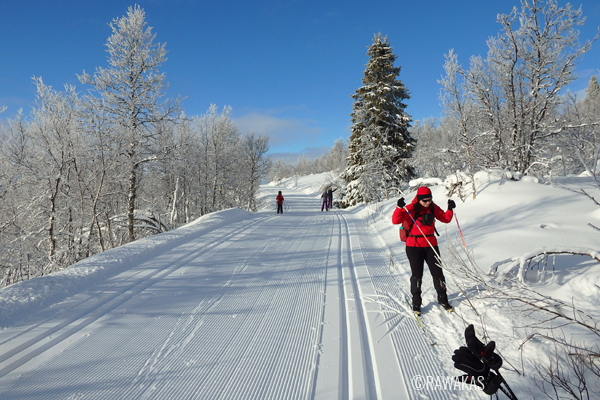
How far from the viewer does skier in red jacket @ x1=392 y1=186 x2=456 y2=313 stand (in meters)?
3.41

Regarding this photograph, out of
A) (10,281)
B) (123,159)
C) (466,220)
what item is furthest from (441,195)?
(10,281)

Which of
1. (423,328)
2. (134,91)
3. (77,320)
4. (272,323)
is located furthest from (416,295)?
(134,91)

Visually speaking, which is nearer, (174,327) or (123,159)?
(174,327)

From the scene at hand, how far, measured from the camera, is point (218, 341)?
9.16 ft

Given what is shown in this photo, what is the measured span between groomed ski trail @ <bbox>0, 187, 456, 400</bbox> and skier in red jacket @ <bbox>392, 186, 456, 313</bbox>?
22.0 inches

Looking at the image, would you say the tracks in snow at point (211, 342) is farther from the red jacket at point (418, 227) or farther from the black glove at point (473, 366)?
the red jacket at point (418, 227)

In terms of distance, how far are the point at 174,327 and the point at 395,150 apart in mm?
17008

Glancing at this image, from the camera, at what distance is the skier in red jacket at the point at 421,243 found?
3.41m

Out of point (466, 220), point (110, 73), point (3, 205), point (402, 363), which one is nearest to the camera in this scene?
point (402, 363)

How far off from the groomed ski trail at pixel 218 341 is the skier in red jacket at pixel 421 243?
0.56 metres

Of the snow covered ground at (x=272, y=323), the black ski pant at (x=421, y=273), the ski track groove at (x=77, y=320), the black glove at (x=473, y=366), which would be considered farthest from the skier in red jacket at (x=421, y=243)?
the ski track groove at (x=77, y=320)

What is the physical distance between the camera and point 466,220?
25.5 feet

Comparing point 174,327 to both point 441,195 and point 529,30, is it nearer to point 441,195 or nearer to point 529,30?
point 441,195

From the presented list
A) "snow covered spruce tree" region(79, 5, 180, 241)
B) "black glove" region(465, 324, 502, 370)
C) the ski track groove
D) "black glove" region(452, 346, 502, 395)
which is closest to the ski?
"black glove" region(452, 346, 502, 395)
